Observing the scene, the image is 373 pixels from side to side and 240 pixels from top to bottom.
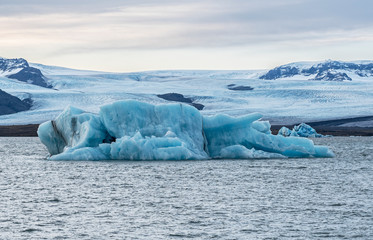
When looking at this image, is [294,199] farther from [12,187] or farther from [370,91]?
[370,91]

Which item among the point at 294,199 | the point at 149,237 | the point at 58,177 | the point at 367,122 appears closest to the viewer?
the point at 149,237

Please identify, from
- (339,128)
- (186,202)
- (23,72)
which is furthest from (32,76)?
(186,202)

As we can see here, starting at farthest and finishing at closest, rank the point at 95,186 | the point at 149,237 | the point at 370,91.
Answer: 1. the point at 370,91
2. the point at 95,186
3. the point at 149,237

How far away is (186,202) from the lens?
19.7 m

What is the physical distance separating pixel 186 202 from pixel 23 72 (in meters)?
154

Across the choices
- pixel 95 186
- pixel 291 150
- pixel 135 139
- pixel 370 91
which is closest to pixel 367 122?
pixel 370 91

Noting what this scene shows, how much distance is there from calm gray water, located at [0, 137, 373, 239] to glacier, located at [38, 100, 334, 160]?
85 cm

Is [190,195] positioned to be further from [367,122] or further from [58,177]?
[367,122]

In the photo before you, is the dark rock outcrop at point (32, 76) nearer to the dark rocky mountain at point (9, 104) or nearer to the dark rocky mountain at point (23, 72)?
the dark rocky mountain at point (23, 72)

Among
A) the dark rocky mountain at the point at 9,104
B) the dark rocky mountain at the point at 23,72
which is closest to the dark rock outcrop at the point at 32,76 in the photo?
the dark rocky mountain at the point at 23,72

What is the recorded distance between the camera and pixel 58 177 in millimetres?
27266

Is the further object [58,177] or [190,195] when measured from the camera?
[58,177]

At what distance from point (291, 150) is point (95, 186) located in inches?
541

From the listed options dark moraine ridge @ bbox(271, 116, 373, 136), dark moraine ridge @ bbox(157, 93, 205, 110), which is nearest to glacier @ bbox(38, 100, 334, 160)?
dark moraine ridge @ bbox(271, 116, 373, 136)
